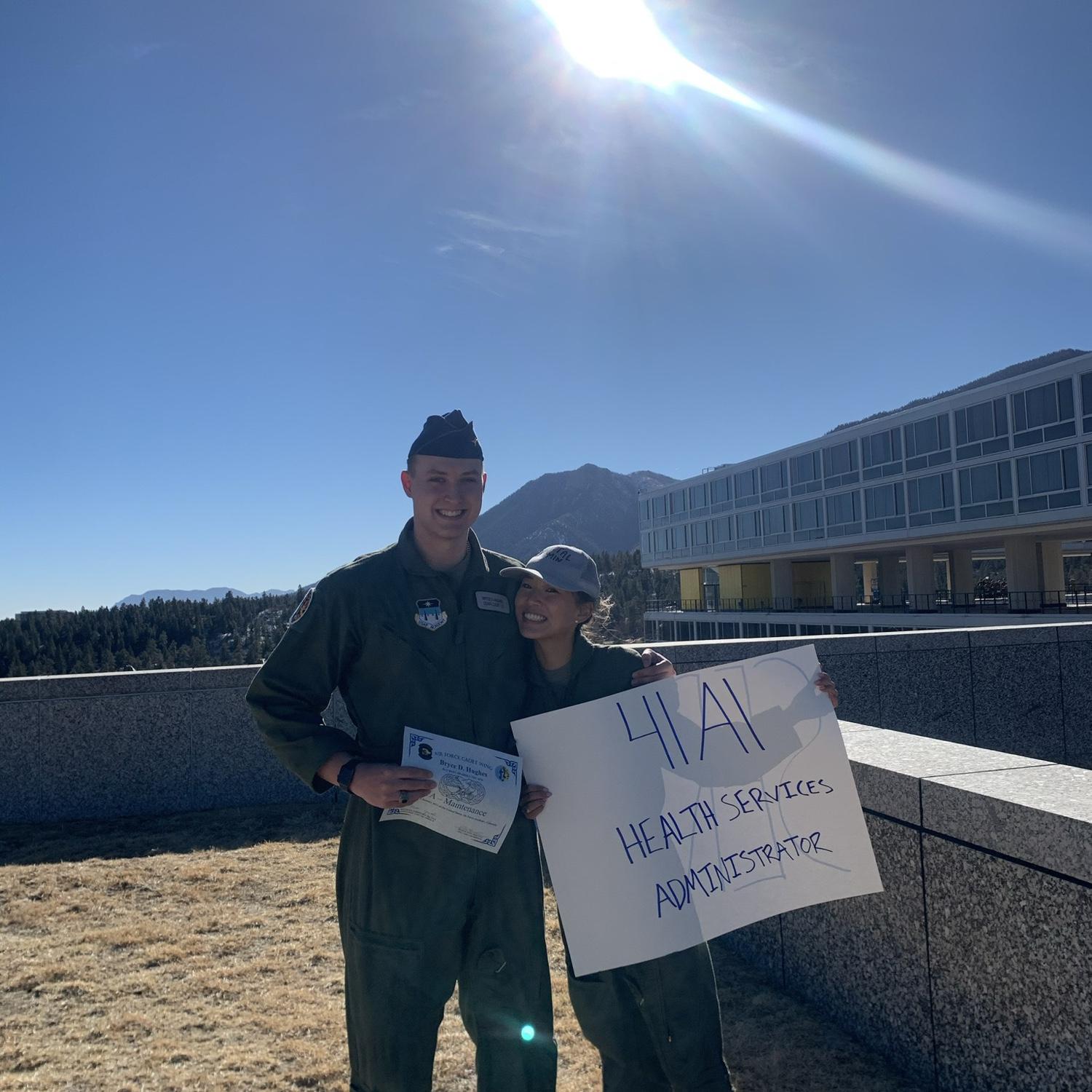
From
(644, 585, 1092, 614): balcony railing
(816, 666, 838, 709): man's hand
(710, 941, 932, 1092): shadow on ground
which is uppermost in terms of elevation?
(816, 666, 838, 709): man's hand

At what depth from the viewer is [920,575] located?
3831 centimetres

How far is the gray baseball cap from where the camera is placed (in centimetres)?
275

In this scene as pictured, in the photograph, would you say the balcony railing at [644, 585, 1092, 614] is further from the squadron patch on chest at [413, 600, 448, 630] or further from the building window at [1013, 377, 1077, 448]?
the squadron patch on chest at [413, 600, 448, 630]

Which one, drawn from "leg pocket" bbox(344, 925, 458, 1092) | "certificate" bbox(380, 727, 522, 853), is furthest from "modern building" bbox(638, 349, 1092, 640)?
"leg pocket" bbox(344, 925, 458, 1092)

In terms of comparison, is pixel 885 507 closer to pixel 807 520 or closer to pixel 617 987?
pixel 807 520

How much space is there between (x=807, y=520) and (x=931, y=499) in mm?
9427

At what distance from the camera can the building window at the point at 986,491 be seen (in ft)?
104

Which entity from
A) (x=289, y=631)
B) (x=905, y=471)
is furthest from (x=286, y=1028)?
(x=905, y=471)

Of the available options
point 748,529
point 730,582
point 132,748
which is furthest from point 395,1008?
point 730,582

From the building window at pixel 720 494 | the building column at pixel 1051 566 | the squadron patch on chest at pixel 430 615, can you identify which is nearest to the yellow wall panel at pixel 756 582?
the building window at pixel 720 494

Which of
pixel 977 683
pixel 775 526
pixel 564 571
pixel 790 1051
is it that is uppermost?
pixel 775 526

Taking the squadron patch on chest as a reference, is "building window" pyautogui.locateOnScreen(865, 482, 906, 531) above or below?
above

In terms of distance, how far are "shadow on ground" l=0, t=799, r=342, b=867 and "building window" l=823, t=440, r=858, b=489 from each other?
3763cm

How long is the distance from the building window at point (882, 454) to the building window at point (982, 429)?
3.63 meters
